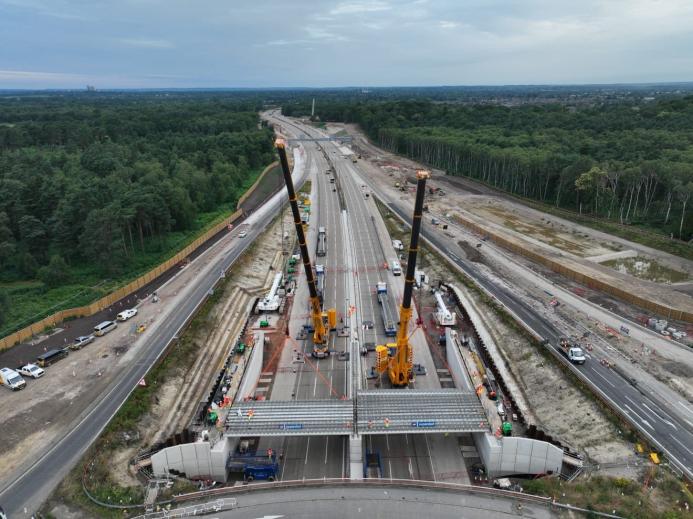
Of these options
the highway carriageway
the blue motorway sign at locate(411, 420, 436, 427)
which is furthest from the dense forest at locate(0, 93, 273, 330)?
the highway carriageway

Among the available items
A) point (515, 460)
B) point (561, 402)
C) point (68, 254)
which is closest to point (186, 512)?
point (515, 460)

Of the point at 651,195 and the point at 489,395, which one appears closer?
the point at 489,395

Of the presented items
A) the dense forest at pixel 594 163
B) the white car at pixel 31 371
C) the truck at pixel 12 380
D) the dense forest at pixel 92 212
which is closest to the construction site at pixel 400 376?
the white car at pixel 31 371

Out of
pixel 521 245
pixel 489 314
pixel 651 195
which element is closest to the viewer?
pixel 489 314

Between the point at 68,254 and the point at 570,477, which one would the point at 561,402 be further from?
the point at 68,254

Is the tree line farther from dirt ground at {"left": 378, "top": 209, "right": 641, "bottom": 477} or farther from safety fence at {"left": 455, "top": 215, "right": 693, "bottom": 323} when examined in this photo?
safety fence at {"left": 455, "top": 215, "right": 693, "bottom": 323}

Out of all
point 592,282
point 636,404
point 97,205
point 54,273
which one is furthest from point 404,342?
point 97,205

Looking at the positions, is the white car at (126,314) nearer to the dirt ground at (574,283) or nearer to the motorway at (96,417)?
the motorway at (96,417)

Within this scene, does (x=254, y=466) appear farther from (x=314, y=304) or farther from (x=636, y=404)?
(x=636, y=404)
